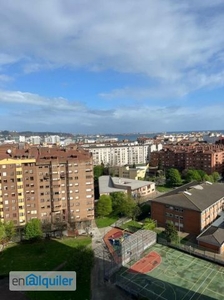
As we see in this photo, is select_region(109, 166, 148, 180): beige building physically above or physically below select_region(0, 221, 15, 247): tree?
above

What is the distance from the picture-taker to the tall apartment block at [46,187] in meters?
37.1

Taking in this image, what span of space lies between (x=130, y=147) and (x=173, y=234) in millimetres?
71170

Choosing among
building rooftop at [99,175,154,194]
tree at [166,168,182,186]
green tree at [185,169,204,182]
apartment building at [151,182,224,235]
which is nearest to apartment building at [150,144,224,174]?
green tree at [185,169,204,182]

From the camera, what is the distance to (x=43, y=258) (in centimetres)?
3011

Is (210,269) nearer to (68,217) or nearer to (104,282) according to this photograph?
(104,282)

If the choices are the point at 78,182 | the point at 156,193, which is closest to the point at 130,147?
the point at 156,193

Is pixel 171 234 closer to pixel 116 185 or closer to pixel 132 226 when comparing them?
pixel 132 226

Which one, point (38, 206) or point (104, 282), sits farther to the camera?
point (38, 206)

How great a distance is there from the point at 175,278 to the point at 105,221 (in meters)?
18.1

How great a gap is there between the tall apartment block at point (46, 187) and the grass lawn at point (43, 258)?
475 centimetres

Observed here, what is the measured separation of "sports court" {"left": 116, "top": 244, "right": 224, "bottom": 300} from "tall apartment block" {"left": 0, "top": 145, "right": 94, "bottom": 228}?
1462 centimetres

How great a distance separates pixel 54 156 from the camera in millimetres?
39188

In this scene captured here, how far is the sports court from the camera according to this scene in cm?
2266

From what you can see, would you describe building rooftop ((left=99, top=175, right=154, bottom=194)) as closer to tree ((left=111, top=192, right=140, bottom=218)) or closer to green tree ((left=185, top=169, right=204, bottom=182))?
tree ((left=111, top=192, right=140, bottom=218))
